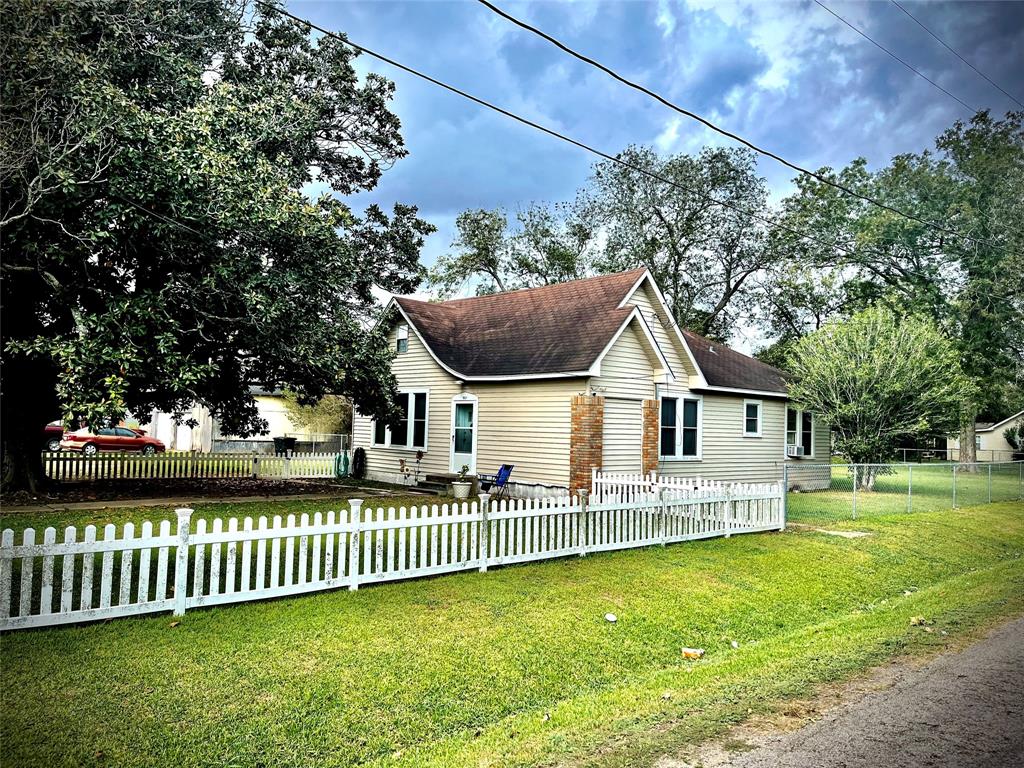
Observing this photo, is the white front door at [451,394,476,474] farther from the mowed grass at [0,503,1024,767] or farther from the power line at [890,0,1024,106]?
the power line at [890,0,1024,106]

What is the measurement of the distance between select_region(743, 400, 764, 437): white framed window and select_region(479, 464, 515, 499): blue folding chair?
8.97 metres

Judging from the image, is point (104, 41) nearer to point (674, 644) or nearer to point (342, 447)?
point (674, 644)

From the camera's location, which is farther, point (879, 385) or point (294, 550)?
point (879, 385)

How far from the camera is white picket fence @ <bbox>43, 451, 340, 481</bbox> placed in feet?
62.0

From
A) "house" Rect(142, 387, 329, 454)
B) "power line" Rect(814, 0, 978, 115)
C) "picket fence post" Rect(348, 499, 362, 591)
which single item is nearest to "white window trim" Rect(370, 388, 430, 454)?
"picket fence post" Rect(348, 499, 362, 591)

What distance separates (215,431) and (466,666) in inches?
1342

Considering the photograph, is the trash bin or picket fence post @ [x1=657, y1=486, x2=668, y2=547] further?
the trash bin

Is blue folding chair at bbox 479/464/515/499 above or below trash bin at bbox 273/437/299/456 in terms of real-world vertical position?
below

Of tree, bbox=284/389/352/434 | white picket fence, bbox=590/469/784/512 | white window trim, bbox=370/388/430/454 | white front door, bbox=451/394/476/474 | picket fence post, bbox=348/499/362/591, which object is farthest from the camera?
tree, bbox=284/389/352/434

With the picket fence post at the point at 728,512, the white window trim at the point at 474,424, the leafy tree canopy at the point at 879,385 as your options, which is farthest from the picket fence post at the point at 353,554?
the leafy tree canopy at the point at 879,385

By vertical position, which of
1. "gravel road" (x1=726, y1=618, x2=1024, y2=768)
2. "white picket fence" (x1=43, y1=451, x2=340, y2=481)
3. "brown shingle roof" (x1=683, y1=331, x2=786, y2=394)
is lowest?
"gravel road" (x1=726, y1=618, x2=1024, y2=768)

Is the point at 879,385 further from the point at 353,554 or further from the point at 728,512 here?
the point at 353,554

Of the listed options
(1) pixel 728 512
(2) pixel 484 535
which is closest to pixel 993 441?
(1) pixel 728 512

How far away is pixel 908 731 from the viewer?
15.0 feet
